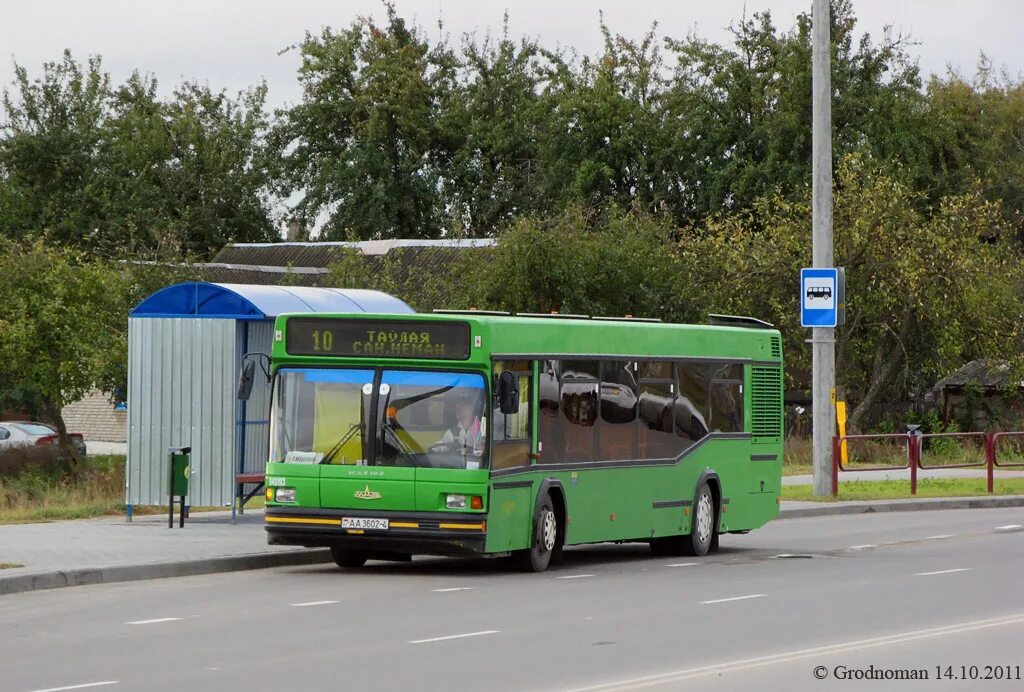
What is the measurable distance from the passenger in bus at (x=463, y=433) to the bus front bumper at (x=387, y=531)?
66 cm

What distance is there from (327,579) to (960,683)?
27.4 ft

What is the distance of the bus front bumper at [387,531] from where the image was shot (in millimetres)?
16922

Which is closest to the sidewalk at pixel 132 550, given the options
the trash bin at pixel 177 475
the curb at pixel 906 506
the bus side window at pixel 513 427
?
the trash bin at pixel 177 475

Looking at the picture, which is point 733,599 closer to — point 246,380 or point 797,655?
point 797,655

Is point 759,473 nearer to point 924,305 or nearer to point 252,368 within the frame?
point 252,368

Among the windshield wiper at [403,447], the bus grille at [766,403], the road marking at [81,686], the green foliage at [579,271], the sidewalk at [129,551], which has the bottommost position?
the road marking at [81,686]

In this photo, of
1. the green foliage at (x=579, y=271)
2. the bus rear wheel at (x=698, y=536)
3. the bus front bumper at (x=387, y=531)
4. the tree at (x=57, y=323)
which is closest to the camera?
the bus front bumper at (x=387, y=531)

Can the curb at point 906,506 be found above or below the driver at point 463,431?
below

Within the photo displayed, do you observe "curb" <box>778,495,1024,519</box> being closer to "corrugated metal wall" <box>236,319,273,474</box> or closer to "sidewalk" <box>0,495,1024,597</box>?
"corrugated metal wall" <box>236,319,273,474</box>

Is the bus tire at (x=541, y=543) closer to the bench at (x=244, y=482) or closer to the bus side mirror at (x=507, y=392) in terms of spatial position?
the bus side mirror at (x=507, y=392)

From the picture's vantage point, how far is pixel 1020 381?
151 feet

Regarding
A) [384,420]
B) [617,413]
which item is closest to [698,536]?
[617,413]

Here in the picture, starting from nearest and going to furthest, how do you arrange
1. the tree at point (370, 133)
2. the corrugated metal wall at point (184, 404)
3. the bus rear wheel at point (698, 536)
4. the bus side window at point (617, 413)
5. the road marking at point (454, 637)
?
the road marking at point (454, 637) → the bus side window at point (617, 413) → the bus rear wheel at point (698, 536) → the corrugated metal wall at point (184, 404) → the tree at point (370, 133)

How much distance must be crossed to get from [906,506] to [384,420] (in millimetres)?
14548
